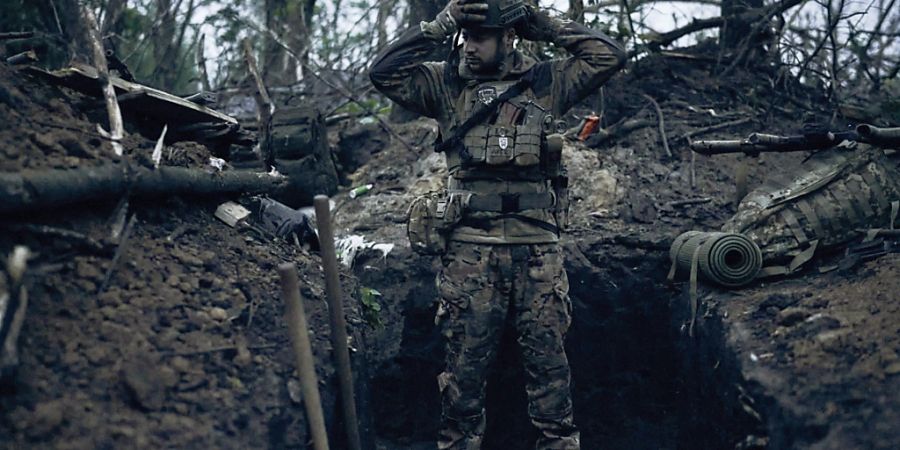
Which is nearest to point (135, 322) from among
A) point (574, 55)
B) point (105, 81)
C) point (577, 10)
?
point (105, 81)

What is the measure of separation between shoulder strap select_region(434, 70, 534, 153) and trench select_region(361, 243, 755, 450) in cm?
152

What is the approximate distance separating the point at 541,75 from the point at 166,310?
7.76ft

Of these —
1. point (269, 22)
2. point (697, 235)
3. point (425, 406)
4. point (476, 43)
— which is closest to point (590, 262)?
point (697, 235)

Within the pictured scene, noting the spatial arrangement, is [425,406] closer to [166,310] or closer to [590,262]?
[590,262]

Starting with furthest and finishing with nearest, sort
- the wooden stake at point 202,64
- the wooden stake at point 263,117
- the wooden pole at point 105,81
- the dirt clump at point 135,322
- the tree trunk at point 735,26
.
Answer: the wooden stake at point 202,64 < the tree trunk at point 735,26 < the wooden stake at point 263,117 < the wooden pole at point 105,81 < the dirt clump at point 135,322

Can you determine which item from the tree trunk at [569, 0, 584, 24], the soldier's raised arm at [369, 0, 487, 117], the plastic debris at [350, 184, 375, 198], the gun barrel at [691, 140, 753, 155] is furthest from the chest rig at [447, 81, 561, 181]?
the tree trunk at [569, 0, 584, 24]

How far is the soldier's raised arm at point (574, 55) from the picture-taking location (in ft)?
14.7

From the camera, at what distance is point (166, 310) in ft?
11.8

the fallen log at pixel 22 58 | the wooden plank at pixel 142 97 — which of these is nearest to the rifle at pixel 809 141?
the wooden plank at pixel 142 97

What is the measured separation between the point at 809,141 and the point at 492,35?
2.17 m

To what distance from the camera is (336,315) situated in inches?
149

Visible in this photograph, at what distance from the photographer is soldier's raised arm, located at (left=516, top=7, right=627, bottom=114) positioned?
4484mm

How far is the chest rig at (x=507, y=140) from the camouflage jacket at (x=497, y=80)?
0.09 ft

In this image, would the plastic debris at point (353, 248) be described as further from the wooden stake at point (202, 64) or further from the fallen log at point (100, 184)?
the wooden stake at point (202, 64)
